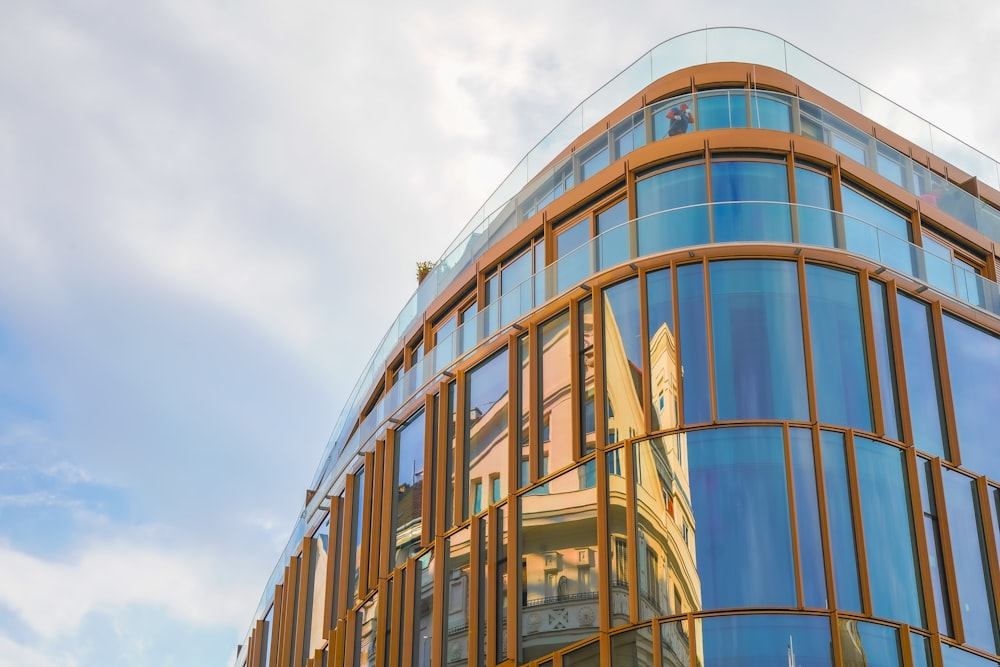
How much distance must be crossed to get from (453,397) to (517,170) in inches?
242

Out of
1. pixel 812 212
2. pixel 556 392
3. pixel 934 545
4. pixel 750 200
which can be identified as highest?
pixel 750 200

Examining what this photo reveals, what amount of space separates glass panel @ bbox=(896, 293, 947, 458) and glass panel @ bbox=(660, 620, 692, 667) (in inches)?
220

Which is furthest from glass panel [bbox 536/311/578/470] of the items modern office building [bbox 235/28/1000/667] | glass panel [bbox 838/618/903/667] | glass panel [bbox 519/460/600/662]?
glass panel [bbox 838/618/903/667]

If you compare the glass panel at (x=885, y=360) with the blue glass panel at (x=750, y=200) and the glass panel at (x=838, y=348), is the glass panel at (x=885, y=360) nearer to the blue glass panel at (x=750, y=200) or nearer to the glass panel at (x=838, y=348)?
the glass panel at (x=838, y=348)

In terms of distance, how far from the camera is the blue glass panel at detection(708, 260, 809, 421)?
23594 mm

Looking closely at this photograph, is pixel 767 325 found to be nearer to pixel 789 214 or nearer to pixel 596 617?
pixel 789 214

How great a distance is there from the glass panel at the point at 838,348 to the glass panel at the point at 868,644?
3.56 m

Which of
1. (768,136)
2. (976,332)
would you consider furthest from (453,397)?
(976,332)

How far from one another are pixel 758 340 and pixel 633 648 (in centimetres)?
571

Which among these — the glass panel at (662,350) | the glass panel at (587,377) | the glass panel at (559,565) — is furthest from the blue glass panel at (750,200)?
the glass panel at (559,565)

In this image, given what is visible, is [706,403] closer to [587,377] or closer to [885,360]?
[587,377]

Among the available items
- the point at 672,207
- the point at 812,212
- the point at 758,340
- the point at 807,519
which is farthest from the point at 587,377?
the point at 812,212

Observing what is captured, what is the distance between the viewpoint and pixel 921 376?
25.2 m

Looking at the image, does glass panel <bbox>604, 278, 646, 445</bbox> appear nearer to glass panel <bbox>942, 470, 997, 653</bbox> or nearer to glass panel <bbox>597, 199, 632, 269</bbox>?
glass panel <bbox>597, 199, 632, 269</bbox>
